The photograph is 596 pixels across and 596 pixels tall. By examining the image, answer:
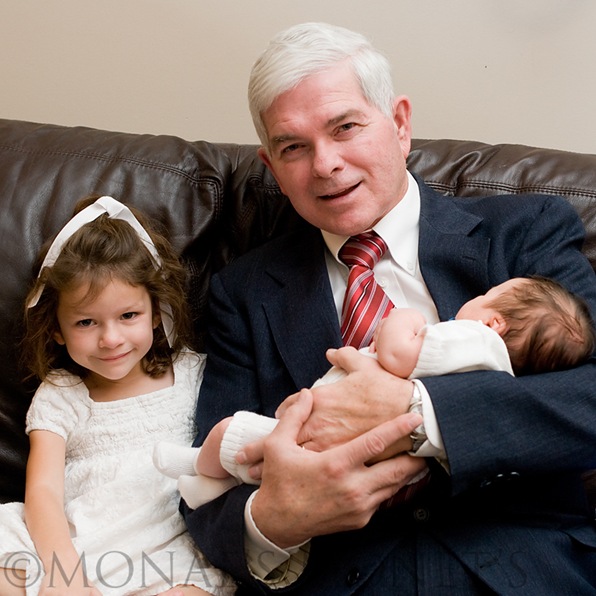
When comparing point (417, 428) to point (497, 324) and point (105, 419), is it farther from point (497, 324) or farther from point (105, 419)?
point (105, 419)

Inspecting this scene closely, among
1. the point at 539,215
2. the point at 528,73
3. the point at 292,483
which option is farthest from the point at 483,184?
the point at 292,483

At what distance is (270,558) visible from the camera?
1.42 meters

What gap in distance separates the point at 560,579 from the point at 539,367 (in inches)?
14.7

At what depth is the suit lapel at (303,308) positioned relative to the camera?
64.0 inches

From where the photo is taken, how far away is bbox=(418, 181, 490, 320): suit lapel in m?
1.58

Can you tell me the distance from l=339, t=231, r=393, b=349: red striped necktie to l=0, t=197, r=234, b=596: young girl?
414 mm

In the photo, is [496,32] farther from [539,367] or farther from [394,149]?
[539,367]

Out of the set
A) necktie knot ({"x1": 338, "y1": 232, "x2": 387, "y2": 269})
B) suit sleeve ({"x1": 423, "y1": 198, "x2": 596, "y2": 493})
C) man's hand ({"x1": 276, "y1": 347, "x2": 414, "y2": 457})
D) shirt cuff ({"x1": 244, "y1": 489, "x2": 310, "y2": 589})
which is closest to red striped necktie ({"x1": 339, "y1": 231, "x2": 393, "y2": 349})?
necktie knot ({"x1": 338, "y1": 232, "x2": 387, "y2": 269})

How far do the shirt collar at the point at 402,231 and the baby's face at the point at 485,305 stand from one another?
0.26 m

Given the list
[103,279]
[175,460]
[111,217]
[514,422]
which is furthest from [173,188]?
[514,422]

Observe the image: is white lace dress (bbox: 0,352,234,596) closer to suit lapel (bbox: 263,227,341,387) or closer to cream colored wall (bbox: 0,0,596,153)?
suit lapel (bbox: 263,227,341,387)

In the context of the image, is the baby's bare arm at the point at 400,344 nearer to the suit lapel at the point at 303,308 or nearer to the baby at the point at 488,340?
the baby at the point at 488,340

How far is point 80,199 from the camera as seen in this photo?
Result: 1862mm

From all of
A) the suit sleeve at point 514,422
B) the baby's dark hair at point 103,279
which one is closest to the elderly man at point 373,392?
the suit sleeve at point 514,422
